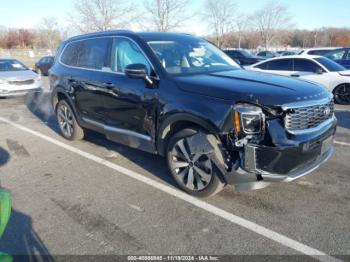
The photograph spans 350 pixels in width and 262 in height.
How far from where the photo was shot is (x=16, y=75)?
12.0 metres

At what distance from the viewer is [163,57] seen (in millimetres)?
4441

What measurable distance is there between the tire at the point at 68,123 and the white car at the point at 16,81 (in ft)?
19.9

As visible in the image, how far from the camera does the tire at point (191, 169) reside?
12.5 feet

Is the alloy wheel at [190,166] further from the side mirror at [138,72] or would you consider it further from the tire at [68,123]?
the tire at [68,123]

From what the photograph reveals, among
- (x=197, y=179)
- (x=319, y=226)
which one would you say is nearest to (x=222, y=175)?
(x=197, y=179)

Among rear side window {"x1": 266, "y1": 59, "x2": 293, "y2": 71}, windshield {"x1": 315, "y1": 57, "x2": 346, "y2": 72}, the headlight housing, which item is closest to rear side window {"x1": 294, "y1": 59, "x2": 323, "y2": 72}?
rear side window {"x1": 266, "y1": 59, "x2": 293, "y2": 71}

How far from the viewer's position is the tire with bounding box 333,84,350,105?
9789 mm

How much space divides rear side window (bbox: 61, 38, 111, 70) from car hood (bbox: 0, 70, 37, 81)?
6.35 meters

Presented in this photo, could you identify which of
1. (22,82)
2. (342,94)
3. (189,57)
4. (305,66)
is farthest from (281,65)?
(22,82)

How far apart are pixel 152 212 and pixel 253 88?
1729mm

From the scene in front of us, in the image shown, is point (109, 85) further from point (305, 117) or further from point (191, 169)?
point (305, 117)

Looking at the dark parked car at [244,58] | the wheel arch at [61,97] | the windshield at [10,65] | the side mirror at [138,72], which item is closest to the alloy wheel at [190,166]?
the side mirror at [138,72]

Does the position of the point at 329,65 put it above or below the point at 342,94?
above

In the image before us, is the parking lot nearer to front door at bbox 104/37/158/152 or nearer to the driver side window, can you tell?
front door at bbox 104/37/158/152
